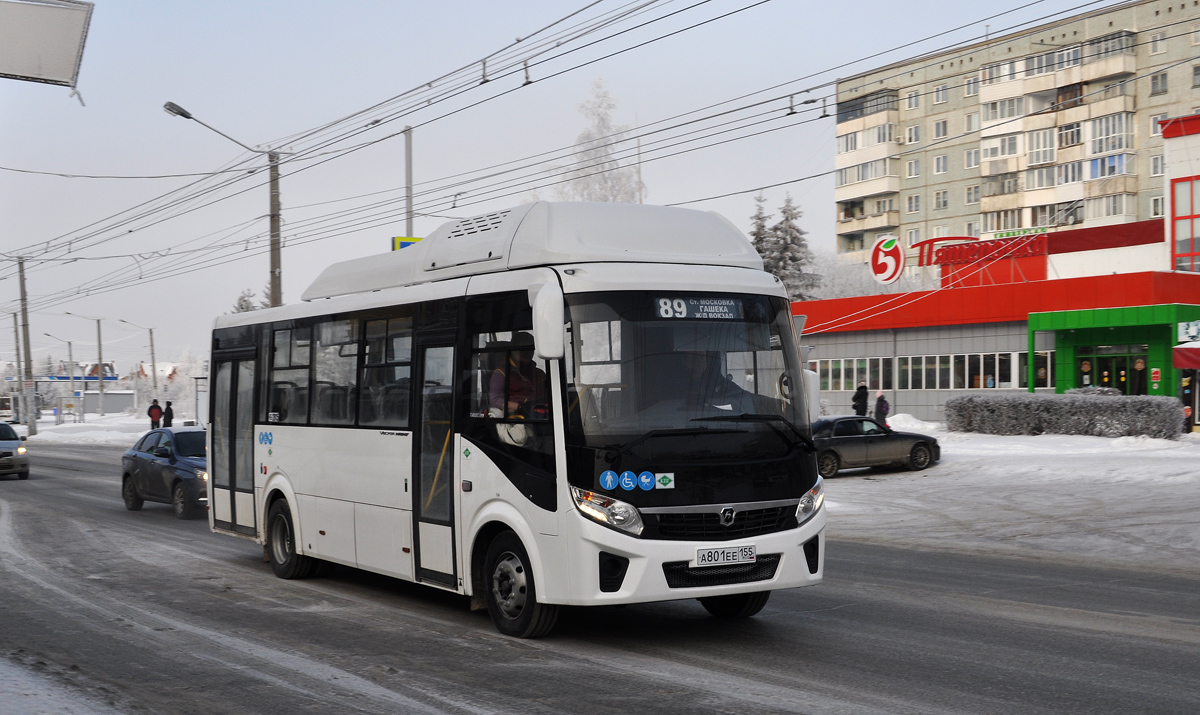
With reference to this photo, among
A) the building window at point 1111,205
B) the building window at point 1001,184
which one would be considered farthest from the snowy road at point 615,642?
the building window at point 1001,184

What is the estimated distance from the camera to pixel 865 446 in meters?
26.2

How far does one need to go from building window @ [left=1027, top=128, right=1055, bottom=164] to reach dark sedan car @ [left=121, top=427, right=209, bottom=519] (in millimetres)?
65849

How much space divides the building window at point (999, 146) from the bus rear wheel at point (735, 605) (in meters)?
74.4

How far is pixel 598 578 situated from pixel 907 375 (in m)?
36.8

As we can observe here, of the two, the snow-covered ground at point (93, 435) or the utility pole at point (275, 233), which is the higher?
the utility pole at point (275, 233)

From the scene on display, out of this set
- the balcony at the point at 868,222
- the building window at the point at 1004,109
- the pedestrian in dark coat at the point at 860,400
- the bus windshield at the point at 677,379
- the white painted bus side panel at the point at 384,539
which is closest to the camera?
the bus windshield at the point at 677,379

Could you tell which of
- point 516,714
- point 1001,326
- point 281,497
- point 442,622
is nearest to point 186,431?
point 281,497

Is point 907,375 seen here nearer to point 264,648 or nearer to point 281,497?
point 281,497

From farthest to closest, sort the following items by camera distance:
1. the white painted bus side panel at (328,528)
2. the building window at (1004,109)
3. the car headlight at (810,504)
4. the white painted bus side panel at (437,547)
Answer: the building window at (1004,109)
the white painted bus side panel at (328,528)
the white painted bus side panel at (437,547)
the car headlight at (810,504)

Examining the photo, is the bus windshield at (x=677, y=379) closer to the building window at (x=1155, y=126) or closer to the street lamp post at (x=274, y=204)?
the street lamp post at (x=274, y=204)

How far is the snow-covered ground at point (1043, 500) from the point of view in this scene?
49.8 feet

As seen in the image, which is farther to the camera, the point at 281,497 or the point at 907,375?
the point at 907,375

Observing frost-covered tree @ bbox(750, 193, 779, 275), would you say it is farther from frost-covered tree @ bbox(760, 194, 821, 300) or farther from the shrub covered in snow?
the shrub covered in snow

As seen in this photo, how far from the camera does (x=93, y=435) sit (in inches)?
2277
